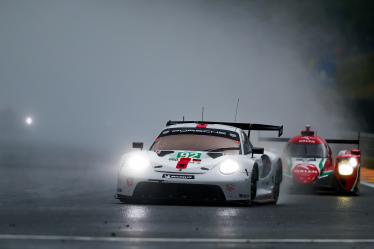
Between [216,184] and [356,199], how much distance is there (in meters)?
3.77

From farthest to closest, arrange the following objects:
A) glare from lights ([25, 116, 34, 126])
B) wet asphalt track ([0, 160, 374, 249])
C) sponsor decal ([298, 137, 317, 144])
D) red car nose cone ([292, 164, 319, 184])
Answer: glare from lights ([25, 116, 34, 126]) → sponsor decal ([298, 137, 317, 144]) → red car nose cone ([292, 164, 319, 184]) → wet asphalt track ([0, 160, 374, 249])

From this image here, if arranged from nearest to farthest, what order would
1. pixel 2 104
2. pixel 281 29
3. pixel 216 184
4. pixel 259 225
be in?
pixel 259 225, pixel 216 184, pixel 281 29, pixel 2 104

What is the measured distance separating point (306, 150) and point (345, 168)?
1172 mm

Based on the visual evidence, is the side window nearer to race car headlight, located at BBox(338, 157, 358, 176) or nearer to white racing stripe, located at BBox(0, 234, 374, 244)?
race car headlight, located at BBox(338, 157, 358, 176)

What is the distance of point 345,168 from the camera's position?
1812 centimetres

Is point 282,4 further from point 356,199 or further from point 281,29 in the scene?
point 356,199

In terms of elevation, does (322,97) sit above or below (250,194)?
above

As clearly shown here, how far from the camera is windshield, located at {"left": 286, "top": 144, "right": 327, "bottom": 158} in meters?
18.8

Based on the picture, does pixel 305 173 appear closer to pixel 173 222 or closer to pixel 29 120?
pixel 173 222

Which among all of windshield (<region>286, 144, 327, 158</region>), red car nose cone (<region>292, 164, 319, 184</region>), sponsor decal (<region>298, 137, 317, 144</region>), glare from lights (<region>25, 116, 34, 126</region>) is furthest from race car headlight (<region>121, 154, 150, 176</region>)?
glare from lights (<region>25, 116, 34, 126</region>)

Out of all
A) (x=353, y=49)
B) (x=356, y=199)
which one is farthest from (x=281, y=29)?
(x=356, y=199)

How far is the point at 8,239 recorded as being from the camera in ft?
30.6

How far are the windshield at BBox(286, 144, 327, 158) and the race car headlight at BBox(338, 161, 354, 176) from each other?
1.89 feet

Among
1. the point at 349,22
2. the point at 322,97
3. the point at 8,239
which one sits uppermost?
the point at 349,22
